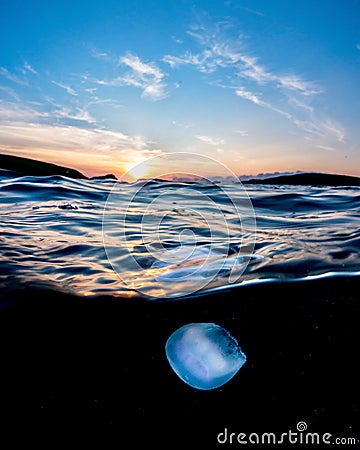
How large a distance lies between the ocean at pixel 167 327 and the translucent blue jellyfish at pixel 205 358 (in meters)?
0.35

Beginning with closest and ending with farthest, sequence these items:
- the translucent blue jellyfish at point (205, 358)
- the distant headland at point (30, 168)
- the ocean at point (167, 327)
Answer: the translucent blue jellyfish at point (205, 358), the ocean at point (167, 327), the distant headland at point (30, 168)

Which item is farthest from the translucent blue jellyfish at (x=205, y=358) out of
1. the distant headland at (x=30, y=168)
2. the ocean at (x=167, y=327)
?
the distant headland at (x=30, y=168)

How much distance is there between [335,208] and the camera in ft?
24.8

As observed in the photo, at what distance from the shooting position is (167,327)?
3523 millimetres

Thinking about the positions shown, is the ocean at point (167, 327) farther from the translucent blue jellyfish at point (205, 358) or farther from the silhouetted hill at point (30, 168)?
the silhouetted hill at point (30, 168)

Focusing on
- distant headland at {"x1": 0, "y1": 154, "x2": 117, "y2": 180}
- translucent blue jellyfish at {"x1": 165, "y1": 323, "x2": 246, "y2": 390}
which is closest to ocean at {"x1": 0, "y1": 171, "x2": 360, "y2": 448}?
translucent blue jellyfish at {"x1": 165, "y1": 323, "x2": 246, "y2": 390}

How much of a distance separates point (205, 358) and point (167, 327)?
96 cm

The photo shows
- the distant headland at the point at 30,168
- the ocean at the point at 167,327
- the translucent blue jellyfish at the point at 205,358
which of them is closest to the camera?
the translucent blue jellyfish at the point at 205,358

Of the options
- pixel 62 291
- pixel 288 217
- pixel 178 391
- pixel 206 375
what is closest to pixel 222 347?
pixel 206 375

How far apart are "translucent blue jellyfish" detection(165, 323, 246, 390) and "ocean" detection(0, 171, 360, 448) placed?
350 millimetres

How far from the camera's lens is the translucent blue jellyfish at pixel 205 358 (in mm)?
2600

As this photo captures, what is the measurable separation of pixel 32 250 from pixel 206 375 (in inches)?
102

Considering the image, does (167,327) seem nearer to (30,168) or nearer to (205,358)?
(205,358)

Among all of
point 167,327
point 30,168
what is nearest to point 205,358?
point 167,327
